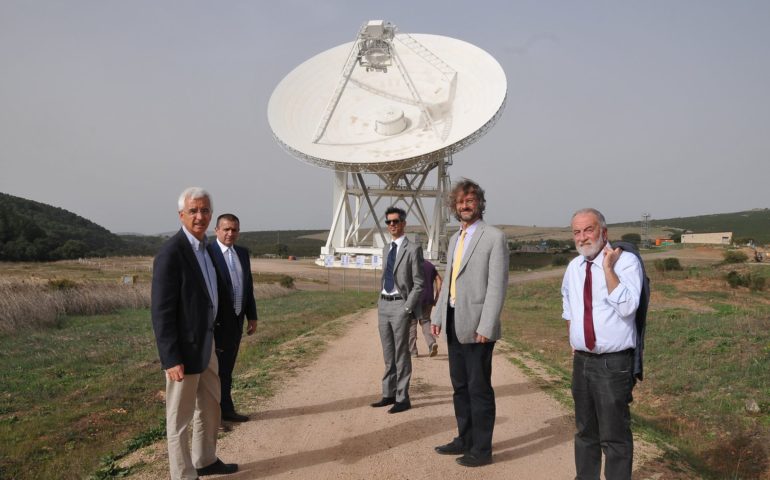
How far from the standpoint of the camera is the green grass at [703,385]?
19.5 feet

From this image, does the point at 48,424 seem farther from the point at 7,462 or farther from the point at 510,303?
the point at 510,303

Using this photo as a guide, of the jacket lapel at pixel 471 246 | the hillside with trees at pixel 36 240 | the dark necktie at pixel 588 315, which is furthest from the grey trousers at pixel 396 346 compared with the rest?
the hillside with trees at pixel 36 240

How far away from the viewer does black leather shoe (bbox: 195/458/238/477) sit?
4391mm

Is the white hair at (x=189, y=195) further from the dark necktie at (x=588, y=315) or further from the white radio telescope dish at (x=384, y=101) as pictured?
the white radio telescope dish at (x=384, y=101)

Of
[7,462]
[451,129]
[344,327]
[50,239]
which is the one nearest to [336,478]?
[7,462]

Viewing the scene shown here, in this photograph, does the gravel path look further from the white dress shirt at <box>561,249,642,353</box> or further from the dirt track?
the white dress shirt at <box>561,249,642,353</box>

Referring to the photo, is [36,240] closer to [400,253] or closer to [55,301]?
[55,301]

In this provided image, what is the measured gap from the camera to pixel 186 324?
4.08 m

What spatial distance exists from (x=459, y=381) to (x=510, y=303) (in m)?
21.3

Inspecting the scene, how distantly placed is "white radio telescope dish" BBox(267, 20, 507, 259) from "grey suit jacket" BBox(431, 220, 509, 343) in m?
29.1

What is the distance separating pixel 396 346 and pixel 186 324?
2.79 metres

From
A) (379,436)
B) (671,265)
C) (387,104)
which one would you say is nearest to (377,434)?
(379,436)

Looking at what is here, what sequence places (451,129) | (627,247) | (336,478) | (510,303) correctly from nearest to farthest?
(627,247), (336,478), (510,303), (451,129)

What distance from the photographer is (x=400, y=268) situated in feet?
Answer: 20.9
